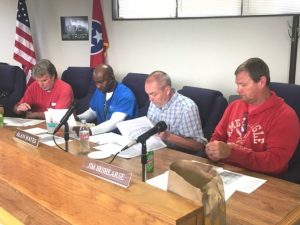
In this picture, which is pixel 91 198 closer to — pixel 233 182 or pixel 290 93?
pixel 233 182

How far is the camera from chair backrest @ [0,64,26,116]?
4258 millimetres

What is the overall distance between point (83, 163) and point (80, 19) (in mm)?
3482

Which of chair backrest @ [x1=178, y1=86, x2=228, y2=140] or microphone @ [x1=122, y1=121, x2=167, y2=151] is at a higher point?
microphone @ [x1=122, y1=121, x2=167, y2=151]

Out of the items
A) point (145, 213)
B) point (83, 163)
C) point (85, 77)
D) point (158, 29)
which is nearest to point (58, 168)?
point (83, 163)

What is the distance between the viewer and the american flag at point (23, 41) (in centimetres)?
495

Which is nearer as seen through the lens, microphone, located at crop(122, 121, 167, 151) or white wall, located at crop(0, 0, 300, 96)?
microphone, located at crop(122, 121, 167, 151)

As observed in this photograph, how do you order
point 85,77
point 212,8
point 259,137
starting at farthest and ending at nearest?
1. point 85,77
2. point 212,8
3. point 259,137

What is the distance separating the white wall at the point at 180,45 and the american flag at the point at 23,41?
0.23 m

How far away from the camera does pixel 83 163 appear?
1.45m

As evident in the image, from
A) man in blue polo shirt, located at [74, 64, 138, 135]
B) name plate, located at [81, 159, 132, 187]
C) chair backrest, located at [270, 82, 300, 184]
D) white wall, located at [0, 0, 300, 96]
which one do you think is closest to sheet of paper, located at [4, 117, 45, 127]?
man in blue polo shirt, located at [74, 64, 138, 135]

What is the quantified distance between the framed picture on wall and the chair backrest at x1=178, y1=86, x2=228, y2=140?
2103 millimetres

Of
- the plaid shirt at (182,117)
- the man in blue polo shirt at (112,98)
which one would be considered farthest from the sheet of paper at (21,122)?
the plaid shirt at (182,117)

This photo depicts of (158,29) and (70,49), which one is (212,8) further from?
(70,49)

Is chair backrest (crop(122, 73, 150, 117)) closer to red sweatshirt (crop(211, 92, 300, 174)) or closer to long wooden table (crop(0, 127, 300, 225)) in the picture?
red sweatshirt (crop(211, 92, 300, 174))
